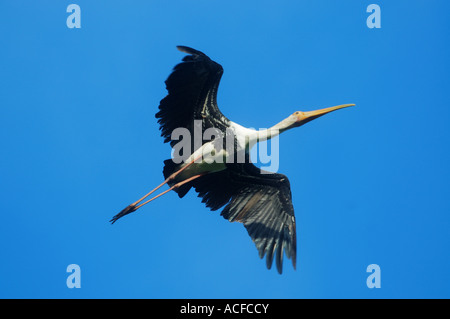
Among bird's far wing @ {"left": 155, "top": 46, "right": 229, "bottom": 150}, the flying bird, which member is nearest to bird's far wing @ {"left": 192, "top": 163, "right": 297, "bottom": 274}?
the flying bird

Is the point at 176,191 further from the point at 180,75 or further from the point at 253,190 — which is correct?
the point at 180,75

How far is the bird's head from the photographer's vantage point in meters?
14.2

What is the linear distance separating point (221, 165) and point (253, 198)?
117 cm

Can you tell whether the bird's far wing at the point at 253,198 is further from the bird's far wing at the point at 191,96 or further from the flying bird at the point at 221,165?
the bird's far wing at the point at 191,96

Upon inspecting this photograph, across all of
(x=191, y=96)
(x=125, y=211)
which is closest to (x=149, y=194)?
(x=125, y=211)

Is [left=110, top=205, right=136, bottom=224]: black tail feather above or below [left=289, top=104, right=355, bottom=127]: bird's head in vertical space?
below

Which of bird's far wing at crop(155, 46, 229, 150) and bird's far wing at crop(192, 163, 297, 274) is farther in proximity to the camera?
bird's far wing at crop(192, 163, 297, 274)

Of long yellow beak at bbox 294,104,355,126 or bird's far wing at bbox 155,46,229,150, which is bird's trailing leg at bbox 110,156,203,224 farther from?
long yellow beak at bbox 294,104,355,126

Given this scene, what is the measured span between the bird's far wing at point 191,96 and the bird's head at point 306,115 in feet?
5.19

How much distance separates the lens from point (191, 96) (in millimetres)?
13508

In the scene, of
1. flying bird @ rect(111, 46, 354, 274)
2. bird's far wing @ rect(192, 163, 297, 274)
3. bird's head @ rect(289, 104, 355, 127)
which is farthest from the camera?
bird's far wing @ rect(192, 163, 297, 274)

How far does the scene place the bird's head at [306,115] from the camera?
14195 millimetres

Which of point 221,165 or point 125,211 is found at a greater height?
point 221,165

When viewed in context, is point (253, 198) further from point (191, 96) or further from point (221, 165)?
point (191, 96)
